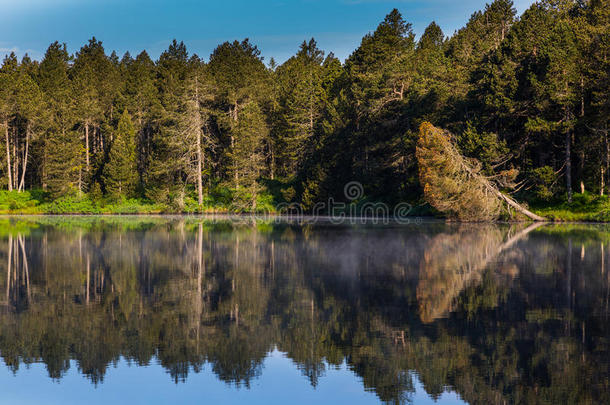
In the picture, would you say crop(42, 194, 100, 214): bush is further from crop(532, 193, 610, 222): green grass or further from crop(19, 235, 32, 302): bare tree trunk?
crop(532, 193, 610, 222): green grass

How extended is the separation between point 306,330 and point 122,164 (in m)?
59.7

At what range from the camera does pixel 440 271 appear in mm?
16703

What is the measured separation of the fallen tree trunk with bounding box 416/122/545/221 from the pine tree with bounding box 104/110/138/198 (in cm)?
3599

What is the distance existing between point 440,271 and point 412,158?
35.5 meters

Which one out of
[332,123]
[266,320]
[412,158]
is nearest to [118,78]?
[332,123]

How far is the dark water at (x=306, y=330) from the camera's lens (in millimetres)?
7258

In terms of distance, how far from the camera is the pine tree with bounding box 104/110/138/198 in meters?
65.0

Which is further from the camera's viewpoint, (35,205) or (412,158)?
(35,205)

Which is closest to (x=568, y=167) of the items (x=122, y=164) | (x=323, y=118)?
(x=323, y=118)

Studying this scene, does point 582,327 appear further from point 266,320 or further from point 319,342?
point 266,320

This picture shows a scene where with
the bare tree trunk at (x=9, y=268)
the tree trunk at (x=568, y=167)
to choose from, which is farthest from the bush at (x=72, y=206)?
the tree trunk at (x=568, y=167)

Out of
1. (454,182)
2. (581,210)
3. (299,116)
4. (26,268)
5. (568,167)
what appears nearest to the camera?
(26,268)

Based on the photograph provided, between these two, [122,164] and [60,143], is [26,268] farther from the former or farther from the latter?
[60,143]

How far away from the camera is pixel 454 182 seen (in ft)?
129
